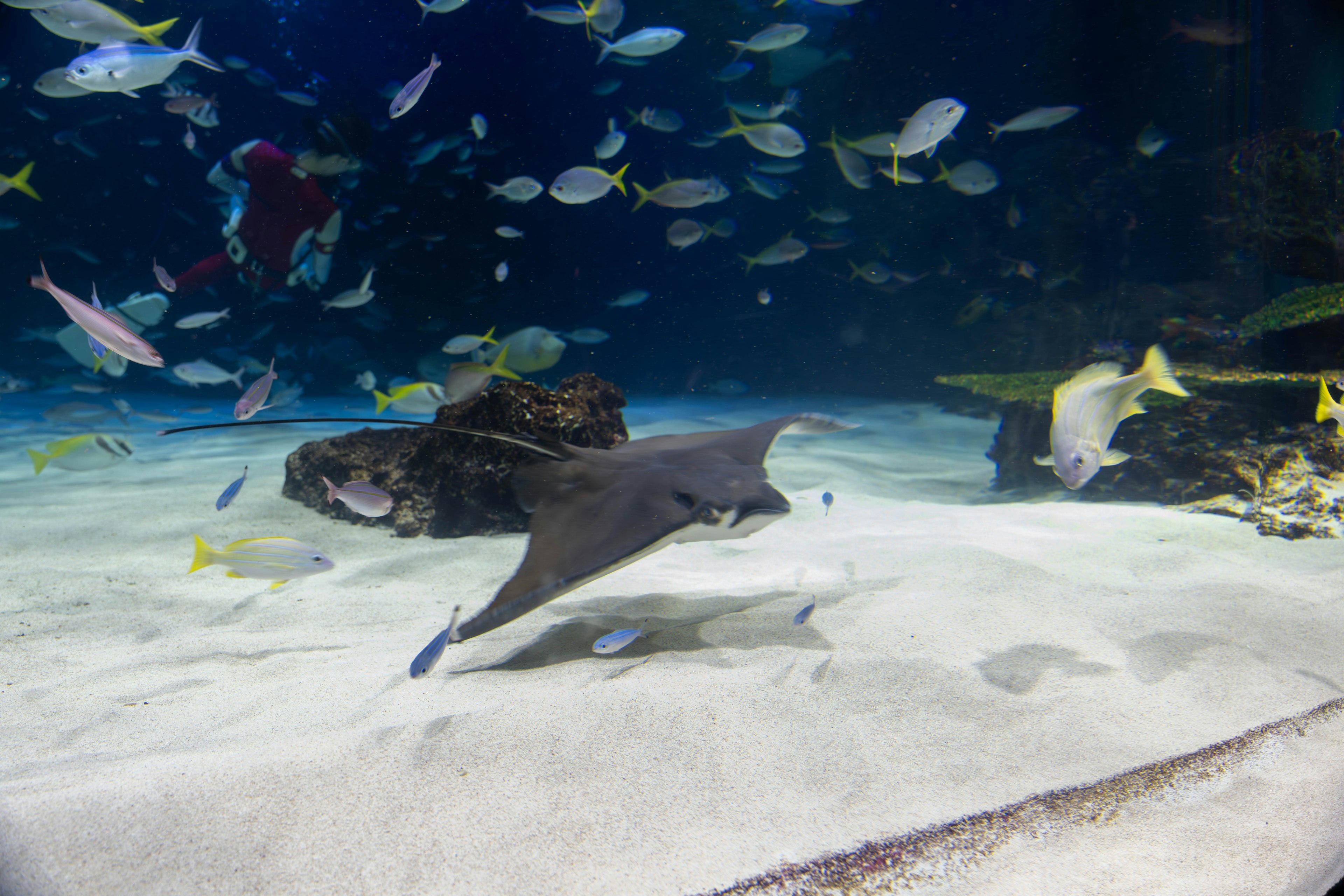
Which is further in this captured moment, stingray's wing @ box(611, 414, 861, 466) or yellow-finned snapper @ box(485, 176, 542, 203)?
yellow-finned snapper @ box(485, 176, 542, 203)

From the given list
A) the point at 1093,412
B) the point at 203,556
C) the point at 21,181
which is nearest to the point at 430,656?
the point at 203,556

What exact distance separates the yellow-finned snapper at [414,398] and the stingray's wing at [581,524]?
335 centimetres

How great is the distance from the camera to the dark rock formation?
4.24 metres

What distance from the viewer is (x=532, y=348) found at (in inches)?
283

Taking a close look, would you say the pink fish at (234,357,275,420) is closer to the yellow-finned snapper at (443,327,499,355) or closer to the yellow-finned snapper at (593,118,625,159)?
the yellow-finned snapper at (443,327,499,355)

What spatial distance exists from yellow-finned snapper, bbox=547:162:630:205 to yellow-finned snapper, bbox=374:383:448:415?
2.61 m

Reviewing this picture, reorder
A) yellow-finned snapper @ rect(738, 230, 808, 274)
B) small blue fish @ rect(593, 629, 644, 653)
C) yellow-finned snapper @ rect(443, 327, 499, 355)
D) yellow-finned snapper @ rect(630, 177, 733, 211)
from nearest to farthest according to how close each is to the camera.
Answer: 1. small blue fish @ rect(593, 629, 644, 653)
2. yellow-finned snapper @ rect(443, 327, 499, 355)
3. yellow-finned snapper @ rect(630, 177, 733, 211)
4. yellow-finned snapper @ rect(738, 230, 808, 274)

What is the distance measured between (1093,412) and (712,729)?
166cm

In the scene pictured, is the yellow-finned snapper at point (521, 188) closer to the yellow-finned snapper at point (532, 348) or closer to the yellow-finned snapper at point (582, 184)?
the yellow-finned snapper at point (582, 184)

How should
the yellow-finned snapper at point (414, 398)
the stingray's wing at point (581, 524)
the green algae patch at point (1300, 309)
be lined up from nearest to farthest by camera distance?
the stingray's wing at point (581, 524) → the yellow-finned snapper at point (414, 398) → the green algae patch at point (1300, 309)

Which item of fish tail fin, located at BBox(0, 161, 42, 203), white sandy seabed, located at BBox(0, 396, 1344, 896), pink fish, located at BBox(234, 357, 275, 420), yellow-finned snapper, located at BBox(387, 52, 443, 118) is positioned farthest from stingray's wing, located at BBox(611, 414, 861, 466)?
fish tail fin, located at BBox(0, 161, 42, 203)

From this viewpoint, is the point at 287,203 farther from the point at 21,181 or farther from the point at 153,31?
the point at 153,31

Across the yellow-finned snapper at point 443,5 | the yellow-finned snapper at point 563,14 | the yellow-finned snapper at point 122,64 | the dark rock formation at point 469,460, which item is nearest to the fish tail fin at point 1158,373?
the dark rock formation at point 469,460

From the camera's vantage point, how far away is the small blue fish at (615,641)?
82.9 inches
